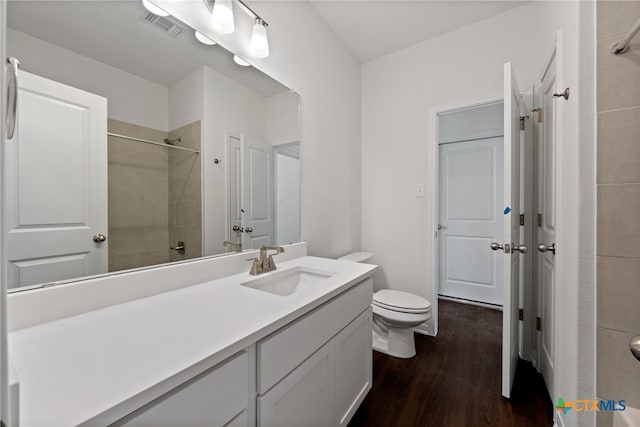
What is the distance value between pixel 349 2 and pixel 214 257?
202 cm

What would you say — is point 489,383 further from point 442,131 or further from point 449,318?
point 442,131

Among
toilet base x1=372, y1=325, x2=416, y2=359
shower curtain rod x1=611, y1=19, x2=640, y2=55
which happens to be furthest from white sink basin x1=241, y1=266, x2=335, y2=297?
shower curtain rod x1=611, y1=19, x2=640, y2=55

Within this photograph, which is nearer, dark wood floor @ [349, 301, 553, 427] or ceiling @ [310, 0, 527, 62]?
dark wood floor @ [349, 301, 553, 427]

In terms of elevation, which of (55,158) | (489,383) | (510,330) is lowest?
(489,383)

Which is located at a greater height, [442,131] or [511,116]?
[442,131]

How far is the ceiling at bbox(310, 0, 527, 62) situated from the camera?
1.90 meters

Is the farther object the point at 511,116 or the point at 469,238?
the point at 469,238

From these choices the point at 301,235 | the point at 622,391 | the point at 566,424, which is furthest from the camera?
the point at 301,235

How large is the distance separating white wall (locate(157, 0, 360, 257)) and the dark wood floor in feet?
3.19

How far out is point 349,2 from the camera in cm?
190

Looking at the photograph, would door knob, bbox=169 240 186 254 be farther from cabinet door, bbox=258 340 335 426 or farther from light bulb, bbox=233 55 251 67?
light bulb, bbox=233 55 251 67

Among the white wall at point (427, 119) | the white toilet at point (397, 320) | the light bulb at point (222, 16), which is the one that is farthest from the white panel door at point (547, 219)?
the light bulb at point (222, 16)

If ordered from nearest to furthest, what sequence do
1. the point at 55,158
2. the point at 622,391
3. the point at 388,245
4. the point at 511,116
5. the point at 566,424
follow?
the point at 55,158 < the point at 622,391 < the point at 566,424 < the point at 511,116 < the point at 388,245

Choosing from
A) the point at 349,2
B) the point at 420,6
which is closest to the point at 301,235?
the point at 349,2
